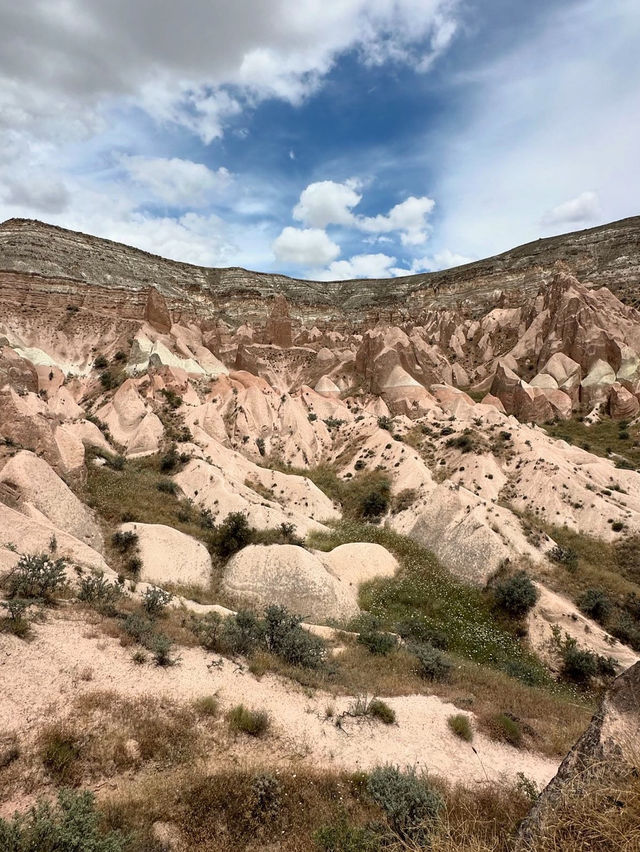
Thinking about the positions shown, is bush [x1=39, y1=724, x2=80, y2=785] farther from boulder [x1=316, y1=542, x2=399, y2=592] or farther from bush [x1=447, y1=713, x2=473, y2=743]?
boulder [x1=316, y1=542, x2=399, y2=592]

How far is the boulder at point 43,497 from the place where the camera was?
49.1 ft

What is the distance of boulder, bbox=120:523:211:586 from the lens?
1562cm

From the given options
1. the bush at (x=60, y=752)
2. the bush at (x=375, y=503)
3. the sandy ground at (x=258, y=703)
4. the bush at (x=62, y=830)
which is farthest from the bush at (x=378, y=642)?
the bush at (x=375, y=503)

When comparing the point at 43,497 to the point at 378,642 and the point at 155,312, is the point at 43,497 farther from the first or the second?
the point at 155,312

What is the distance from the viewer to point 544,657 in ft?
46.0

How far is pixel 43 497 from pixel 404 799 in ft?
51.8

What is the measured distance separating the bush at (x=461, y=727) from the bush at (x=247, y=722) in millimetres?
3876

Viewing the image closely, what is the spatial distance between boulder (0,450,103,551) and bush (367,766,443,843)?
13663 millimetres

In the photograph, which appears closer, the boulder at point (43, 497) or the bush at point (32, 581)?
the bush at point (32, 581)

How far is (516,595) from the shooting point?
51.3 feet

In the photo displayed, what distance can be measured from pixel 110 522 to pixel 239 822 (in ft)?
50.4

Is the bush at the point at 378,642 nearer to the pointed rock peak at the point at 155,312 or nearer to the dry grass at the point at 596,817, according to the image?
the dry grass at the point at 596,817

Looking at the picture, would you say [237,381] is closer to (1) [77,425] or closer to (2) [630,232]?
(1) [77,425]

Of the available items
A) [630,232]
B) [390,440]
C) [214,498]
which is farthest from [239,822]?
[630,232]
